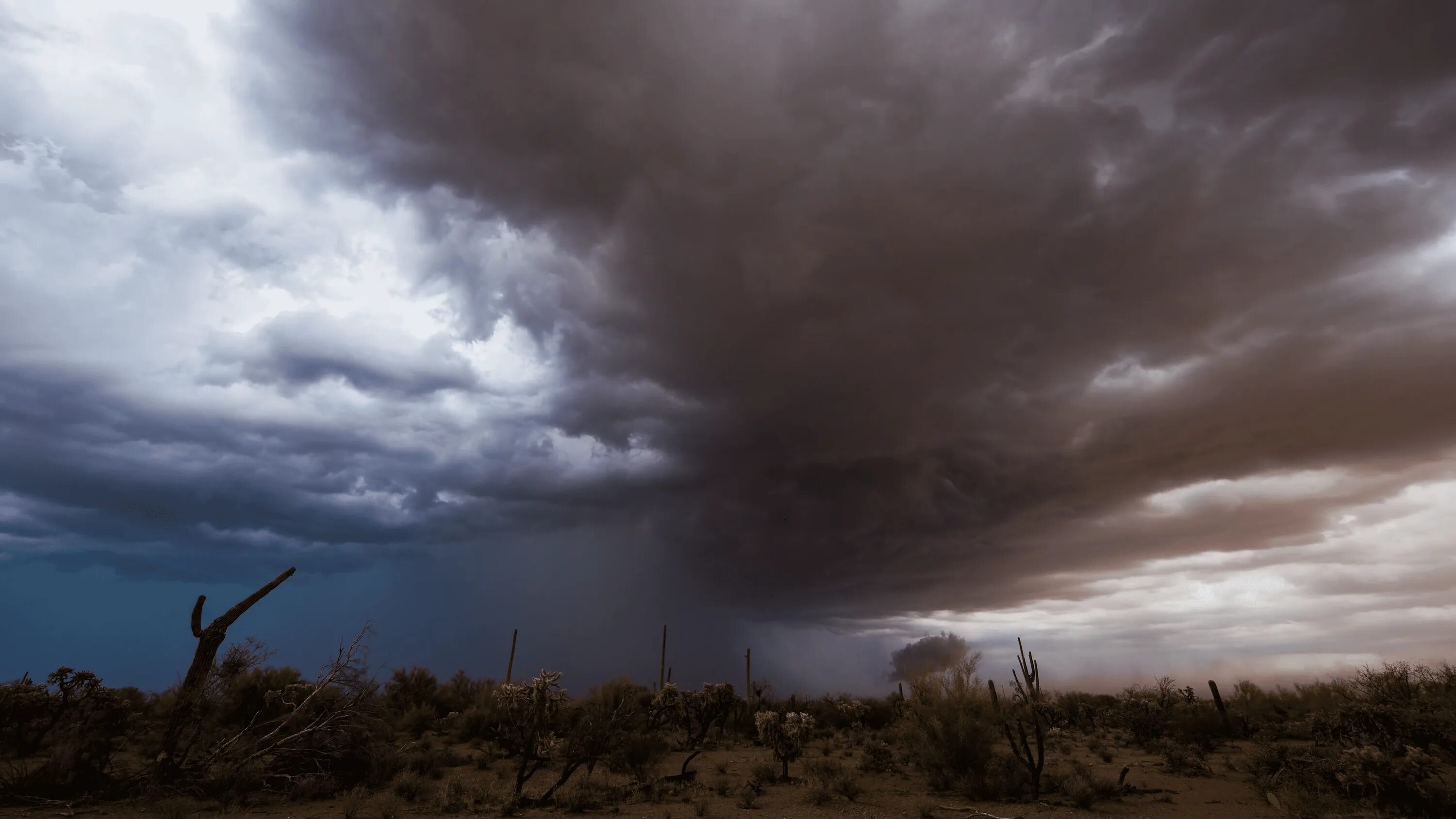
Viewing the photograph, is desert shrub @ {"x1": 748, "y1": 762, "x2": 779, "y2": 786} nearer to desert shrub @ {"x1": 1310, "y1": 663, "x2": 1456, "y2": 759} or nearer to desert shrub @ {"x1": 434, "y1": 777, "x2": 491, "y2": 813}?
desert shrub @ {"x1": 434, "y1": 777, "x2": 491, "y2": 813}

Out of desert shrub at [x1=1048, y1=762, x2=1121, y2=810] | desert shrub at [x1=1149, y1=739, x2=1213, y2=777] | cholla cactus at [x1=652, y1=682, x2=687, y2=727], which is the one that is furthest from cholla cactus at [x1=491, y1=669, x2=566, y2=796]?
desert shrub at [x1=1149, y1=739, x2=1213, y2=777]

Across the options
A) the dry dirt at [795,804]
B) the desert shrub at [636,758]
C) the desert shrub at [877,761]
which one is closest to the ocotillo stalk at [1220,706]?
the dry dirt at [795,804]

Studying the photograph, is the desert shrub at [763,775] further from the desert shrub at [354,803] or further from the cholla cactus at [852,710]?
the cholla cactus at [852,710]

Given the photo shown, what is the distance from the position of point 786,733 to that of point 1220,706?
2407 centimetres

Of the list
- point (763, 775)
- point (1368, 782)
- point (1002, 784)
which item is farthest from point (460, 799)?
point (1368, 782)

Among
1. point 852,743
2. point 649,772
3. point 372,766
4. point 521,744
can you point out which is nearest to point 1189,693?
point 852,743

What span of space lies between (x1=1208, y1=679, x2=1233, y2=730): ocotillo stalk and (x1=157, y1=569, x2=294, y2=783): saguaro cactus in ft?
126

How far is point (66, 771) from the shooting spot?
1491 cm

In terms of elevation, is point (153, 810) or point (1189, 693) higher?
point (1189, 693)

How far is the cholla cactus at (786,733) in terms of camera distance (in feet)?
67.7

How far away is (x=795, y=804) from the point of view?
55.9 feet

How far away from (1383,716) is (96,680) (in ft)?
121

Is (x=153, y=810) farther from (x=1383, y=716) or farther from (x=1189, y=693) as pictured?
(x=1189, y=693)

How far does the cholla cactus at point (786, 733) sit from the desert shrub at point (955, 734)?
358 cm
